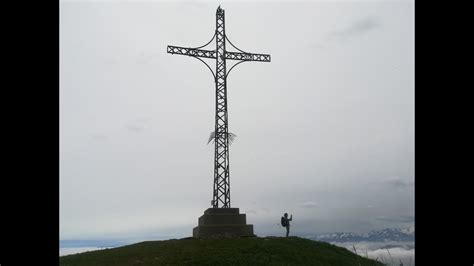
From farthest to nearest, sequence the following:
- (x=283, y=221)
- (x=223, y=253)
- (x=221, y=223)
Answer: (x=283, y=221) → (x=221, y=223) → (x=223, y=253)

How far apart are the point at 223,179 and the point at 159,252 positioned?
3.84 metres

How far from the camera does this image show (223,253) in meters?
17.7

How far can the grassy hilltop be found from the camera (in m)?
17.3

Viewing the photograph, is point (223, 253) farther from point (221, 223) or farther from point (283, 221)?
point (283, 221)

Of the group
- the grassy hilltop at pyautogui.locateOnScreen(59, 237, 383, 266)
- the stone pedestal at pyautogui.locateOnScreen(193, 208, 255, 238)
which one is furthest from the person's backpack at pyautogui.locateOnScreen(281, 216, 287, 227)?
the stone pedestal at pyautogui.locateOnScreen(193, 208, 255, 238)

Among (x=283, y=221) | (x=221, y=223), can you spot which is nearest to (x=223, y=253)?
(x=221, y=223)

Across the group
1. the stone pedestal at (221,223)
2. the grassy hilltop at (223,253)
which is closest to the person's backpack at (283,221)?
the grassy hilltop at (223,253)

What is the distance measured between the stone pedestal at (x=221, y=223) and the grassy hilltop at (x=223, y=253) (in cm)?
67

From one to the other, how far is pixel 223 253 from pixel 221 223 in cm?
284

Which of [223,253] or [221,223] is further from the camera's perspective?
[221,223]
